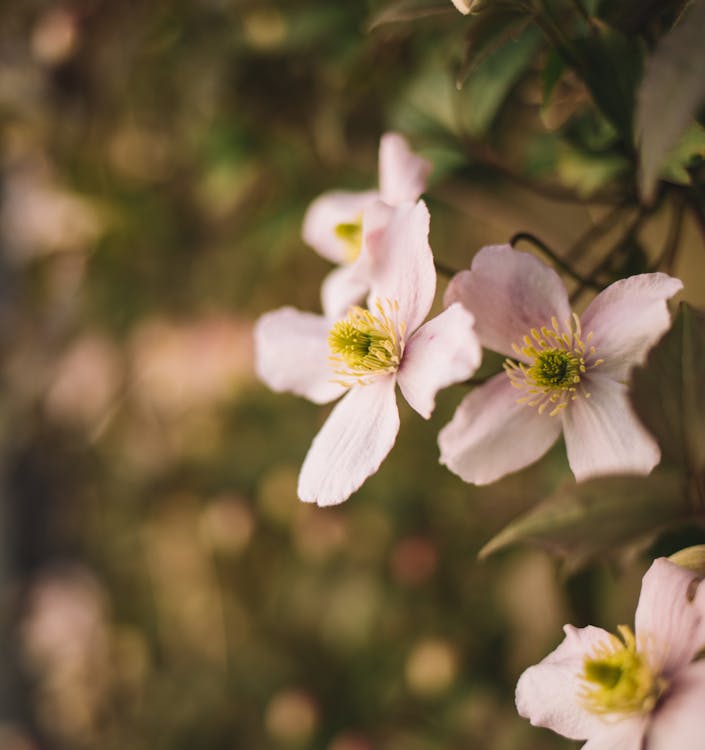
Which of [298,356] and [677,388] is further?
[298,356]

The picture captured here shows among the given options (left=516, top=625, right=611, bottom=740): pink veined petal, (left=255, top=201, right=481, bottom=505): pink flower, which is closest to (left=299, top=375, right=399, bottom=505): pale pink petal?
(left=255, top=201, right=481, bottom=505): pink flower

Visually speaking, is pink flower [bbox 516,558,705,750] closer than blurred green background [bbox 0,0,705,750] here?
Yes

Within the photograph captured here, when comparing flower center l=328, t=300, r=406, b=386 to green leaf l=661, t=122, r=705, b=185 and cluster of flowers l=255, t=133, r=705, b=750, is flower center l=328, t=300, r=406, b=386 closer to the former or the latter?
cluster of flowers l=255, t=133, r=705, b=750

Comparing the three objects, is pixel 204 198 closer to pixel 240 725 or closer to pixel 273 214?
pixel 273 214

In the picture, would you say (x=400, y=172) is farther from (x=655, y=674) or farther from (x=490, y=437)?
(x=655, y=674)

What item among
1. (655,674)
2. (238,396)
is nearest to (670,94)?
(655,674)

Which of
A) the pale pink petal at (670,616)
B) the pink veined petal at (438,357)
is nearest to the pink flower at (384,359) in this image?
the pink veined petal at (438,357)

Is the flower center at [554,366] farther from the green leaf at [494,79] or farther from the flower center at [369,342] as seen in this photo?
the green leaf at [494,79]
